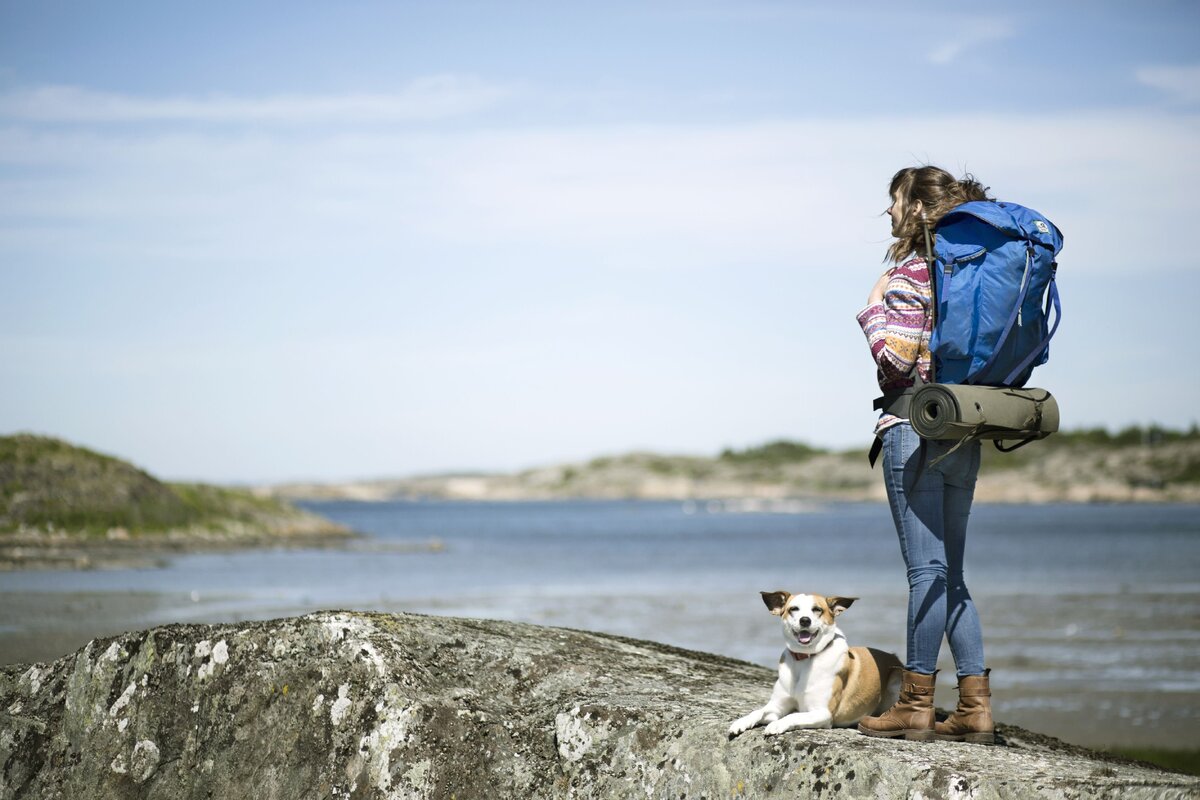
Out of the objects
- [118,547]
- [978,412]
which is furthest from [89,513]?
[978,412]

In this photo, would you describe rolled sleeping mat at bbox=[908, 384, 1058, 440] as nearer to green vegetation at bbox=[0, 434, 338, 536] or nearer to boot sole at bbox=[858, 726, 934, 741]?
boot sole at bbox=[858, 726, 934, 741]

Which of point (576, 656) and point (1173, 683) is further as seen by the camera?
point (1173, 683)

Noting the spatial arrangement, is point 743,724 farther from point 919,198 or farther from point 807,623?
point 919,198

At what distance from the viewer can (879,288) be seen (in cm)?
552

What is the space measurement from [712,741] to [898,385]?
6.12ft

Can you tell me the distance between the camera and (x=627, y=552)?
72.1 m

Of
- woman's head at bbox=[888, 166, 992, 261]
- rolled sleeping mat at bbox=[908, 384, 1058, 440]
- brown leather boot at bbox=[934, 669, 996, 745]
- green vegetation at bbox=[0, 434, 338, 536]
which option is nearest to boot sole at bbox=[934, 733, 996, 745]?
brown leather boot at bbox=[934, 669, 996, 745]

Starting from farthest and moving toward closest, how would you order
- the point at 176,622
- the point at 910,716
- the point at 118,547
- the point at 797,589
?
1. the point at 118,547
2. the point at 797,589
3. the point at 176,622
4. the point at 910,716

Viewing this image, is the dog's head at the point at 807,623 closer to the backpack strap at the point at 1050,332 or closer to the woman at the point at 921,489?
the woman at the point at 921,489

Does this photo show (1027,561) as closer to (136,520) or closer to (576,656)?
(136,520)

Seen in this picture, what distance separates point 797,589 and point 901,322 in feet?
125

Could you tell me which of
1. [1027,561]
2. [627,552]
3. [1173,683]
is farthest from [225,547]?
[1173,683]

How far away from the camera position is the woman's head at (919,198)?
18.1ft

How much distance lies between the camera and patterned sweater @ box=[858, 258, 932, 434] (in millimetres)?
5363
